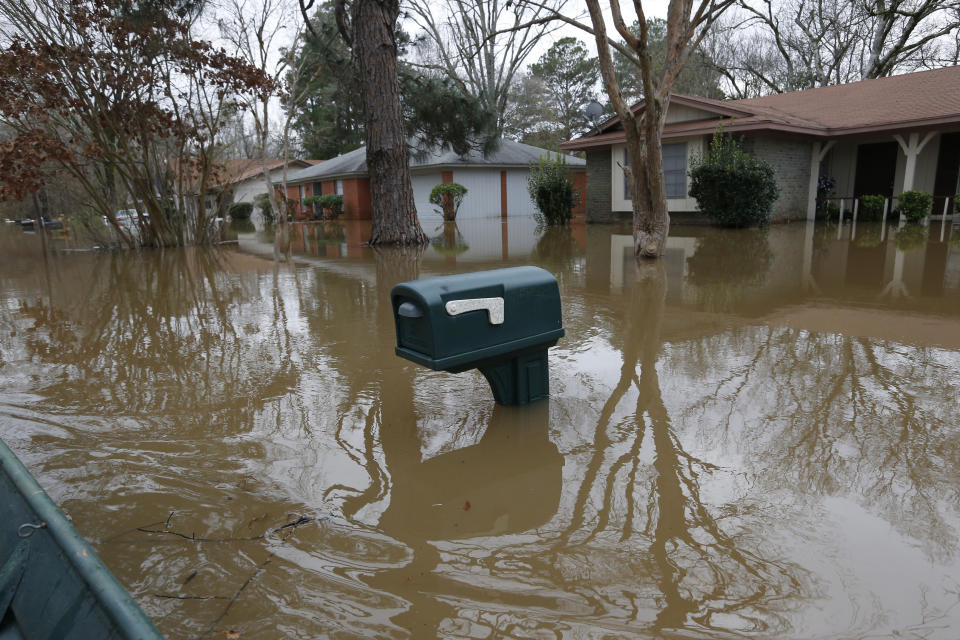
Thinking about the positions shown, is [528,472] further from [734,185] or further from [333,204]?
[333,204]

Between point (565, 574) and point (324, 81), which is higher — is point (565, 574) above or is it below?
below

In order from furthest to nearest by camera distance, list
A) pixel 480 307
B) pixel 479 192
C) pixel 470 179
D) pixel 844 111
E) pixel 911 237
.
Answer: pixel 479 192 < pixel 470 179 < pixel 844 111 < pixel 911 237 < pixel 480 307

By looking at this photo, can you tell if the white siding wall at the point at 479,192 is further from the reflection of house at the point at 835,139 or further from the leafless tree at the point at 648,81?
the leafless tree at the point at 648,81

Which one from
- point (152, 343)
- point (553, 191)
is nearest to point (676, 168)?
point (553, 191)

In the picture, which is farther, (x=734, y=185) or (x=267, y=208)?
(x=267, y=208)

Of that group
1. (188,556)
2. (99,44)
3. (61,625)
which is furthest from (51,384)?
(99,44)

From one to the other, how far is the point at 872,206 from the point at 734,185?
14.1 feet

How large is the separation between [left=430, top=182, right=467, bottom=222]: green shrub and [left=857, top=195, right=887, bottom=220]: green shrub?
13.7 meters

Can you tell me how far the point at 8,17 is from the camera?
501 inches

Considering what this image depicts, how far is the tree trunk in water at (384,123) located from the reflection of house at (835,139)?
17.5ft

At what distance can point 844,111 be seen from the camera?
1756cm

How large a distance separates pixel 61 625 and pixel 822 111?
2089 centimetres

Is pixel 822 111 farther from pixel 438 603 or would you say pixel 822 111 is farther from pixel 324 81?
pixel 324 81

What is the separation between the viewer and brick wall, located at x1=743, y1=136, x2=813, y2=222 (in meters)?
16.2
